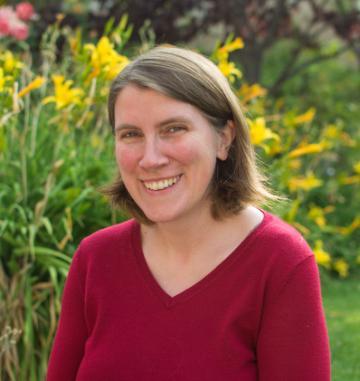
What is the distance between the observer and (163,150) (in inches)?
74.9

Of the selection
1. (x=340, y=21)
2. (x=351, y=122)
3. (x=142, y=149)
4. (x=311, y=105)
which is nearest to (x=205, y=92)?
(x=142, y=149)

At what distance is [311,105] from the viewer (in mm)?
7789

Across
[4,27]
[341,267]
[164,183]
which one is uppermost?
[4,27]

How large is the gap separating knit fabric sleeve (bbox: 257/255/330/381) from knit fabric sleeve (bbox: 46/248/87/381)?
1.73ft

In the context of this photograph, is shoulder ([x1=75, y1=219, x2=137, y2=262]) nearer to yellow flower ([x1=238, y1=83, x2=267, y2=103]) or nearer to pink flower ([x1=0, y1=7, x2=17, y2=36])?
yellow flower ([x1=238, y1=83, x2=267, y2=103])

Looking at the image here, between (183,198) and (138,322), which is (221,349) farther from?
(183,198)

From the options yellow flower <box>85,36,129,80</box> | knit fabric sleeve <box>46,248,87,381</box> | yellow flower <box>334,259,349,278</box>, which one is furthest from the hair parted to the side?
yellow flower <box>334,259,349,278</box>

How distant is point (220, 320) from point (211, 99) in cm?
53

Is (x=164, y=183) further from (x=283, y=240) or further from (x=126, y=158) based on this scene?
(x=283, y=240)

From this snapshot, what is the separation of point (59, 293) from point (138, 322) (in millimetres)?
970

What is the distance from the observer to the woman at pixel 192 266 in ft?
6.17

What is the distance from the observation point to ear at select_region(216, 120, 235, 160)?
202 centimetres

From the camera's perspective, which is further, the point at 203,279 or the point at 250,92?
the point at 250,92

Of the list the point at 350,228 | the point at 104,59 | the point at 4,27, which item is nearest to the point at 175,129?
the point at 104,59
